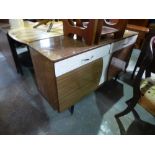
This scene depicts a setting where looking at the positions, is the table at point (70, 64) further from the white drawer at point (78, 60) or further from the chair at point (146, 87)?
the chair at point (146, 87)

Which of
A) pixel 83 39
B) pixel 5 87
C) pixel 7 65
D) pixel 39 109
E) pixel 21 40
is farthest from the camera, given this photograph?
pixel 7 65

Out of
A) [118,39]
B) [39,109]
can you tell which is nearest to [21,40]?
[39,109]

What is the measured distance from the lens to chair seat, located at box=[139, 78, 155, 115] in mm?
1052

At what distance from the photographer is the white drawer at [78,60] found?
103cm

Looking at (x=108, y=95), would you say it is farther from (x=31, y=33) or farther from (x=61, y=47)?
(x=31, y=33)


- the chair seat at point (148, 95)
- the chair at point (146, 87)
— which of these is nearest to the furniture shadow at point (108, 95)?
the chair at point (146, 87)

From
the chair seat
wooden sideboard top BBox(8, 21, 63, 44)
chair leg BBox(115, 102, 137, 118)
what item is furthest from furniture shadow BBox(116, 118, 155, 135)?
wooden sideboard top BBox(8, 21, 63, 44)

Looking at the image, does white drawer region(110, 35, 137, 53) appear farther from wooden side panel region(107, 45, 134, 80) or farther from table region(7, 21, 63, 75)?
table region(7, 21, 63, 75)

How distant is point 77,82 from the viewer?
1258 mm

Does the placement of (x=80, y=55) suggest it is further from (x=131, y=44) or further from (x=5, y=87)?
(x=5, y=87)

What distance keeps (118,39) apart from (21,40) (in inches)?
40.3

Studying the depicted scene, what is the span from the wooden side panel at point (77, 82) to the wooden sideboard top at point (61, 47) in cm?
16

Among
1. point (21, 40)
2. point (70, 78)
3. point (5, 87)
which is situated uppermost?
point (21, 40)
